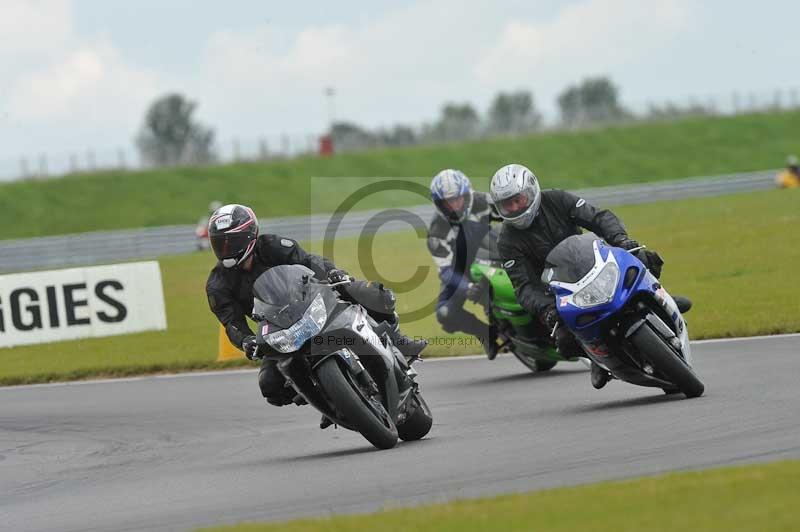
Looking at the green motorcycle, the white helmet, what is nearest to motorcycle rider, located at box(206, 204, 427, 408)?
the white helmet

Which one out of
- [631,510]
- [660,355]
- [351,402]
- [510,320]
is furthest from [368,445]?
[631,510]

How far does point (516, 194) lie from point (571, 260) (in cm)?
113

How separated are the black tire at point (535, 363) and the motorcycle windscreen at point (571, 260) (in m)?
3.31

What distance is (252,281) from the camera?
10086 millimetres

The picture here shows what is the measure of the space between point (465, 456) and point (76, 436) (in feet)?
15.6

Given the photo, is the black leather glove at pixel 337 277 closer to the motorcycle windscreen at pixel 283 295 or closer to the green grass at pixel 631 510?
the motorcycle windscreen at pixel 283 295

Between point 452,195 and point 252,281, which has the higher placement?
point 452,195

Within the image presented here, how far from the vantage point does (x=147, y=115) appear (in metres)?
120

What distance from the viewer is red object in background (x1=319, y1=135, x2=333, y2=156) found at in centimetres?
6619

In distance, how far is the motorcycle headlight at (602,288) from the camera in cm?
956

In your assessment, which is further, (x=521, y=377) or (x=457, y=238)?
(x=457, y=238)

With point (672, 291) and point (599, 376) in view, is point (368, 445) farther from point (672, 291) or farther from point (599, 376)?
point (672, 291)

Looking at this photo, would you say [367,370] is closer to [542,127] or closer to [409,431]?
[409,431]

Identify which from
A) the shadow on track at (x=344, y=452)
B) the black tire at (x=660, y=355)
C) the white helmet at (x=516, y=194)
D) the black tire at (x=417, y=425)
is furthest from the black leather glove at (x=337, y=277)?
the black tire at (x=660, y=355)
